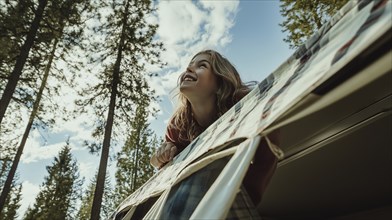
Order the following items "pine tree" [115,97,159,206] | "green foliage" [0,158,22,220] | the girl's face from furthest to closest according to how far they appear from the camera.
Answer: "green foliage" [0,158,22,220] < "pine tree" [115,97,159,206] < the girl's face

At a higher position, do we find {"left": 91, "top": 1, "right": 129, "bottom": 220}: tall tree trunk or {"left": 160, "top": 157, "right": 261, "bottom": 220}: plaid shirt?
{"left": 91, "top": 1, "right": 129, "bottom": 220}: tall tree trunk

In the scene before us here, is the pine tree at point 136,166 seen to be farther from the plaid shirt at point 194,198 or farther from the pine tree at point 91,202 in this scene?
the plaid shirt at point 194,198

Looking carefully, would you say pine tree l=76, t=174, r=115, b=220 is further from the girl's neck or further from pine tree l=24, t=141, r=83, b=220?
the girl's neck

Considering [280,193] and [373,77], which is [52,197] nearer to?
[280,193]

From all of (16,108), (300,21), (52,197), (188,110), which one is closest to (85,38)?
(16,108)

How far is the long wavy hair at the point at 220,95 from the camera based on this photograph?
2068 mm

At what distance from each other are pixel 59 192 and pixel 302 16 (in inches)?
1031

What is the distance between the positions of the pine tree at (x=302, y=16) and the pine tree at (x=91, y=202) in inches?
689

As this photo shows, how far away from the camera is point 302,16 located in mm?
8547

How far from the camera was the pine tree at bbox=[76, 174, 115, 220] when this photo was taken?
2259 centimetres

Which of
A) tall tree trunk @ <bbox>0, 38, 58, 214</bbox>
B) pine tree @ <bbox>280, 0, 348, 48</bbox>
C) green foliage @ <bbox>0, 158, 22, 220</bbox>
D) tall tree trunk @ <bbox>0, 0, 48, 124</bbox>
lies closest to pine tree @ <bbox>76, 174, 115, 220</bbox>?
green foliage @ <bbox>0, 158, 22, 220</bbox>

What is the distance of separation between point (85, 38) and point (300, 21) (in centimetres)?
734

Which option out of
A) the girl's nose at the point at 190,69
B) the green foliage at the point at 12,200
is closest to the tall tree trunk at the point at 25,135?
the girl's nose at the point at 190,69

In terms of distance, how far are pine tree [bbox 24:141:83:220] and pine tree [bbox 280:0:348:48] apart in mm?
23525
